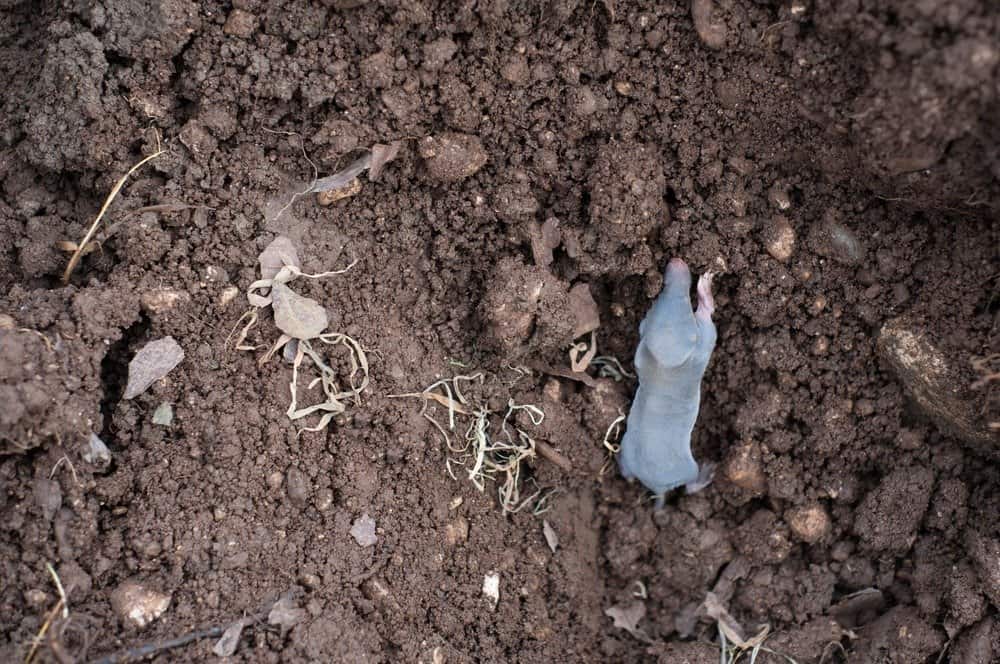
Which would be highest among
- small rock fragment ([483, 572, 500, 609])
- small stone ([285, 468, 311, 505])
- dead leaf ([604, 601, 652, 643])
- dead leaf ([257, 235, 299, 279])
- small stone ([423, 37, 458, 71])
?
small stone ([423, 37, 458, 71])

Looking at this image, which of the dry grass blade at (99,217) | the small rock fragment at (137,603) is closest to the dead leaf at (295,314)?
the dry grass blade at (99,217)

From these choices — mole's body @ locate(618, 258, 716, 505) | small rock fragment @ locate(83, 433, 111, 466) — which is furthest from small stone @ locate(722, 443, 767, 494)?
small rock fragment @ locate(83, 433, 111, 466)

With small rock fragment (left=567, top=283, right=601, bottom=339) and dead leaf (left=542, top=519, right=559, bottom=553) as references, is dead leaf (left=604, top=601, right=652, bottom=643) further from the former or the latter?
small rock fragment (left=567, top=283, right=601, bottom=339)

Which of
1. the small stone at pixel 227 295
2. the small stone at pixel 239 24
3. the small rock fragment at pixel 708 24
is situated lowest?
the small stone at pixel 227 295

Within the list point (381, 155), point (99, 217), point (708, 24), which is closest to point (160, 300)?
point (99, 217)

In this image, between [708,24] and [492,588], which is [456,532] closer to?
[492,588]

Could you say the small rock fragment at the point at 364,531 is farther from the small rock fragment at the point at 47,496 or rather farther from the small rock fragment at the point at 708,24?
the small rock fragment at the point at 708,24

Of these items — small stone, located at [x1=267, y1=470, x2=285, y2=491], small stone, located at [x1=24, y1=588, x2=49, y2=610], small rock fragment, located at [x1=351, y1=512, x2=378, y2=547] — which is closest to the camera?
small stone, located at [x1=24, y1=588, x2=49, y2=610]
